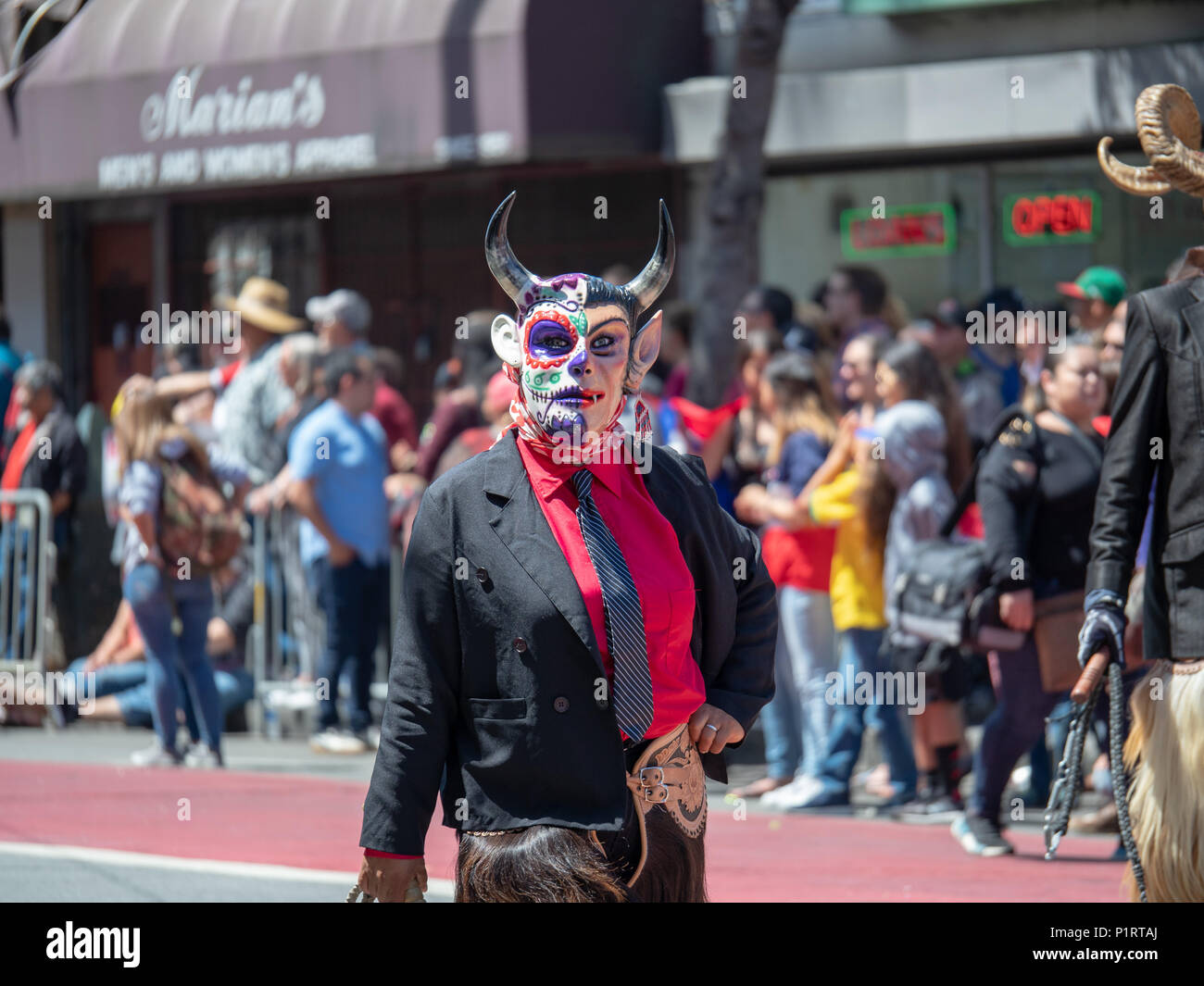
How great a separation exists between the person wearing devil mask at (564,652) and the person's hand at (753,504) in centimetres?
479

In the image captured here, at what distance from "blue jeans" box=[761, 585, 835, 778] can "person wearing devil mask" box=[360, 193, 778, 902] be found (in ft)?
15.5

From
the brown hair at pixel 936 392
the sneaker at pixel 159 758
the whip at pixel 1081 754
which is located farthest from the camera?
the sneaker at pixel 159 758

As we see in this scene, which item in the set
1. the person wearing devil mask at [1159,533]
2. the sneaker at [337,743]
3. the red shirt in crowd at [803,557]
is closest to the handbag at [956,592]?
the red shirt in crowd at [803,557]

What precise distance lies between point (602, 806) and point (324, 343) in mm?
8110

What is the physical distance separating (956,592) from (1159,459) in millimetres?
2971

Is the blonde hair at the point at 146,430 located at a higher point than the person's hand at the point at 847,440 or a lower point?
higher

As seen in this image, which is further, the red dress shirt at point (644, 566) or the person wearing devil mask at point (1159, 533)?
the person wearing devil mask at point (1159, 533)

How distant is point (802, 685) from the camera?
29.7ft

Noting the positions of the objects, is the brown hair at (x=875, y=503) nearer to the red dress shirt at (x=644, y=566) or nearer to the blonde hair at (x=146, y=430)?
the blonde hair at (x=146, y=430)

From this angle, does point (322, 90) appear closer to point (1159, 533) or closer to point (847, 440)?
point (847, 440)

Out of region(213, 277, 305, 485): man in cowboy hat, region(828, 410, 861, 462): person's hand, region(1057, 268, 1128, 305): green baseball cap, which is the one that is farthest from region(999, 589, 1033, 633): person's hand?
region(213, 277, 305, 485): man in cowboy hat

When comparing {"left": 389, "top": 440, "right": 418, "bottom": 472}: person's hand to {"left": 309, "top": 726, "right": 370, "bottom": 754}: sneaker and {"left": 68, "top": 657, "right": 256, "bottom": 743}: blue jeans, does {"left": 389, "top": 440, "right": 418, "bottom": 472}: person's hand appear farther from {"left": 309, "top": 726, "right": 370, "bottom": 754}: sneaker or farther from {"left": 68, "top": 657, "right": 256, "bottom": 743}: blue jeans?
{"left": 309, "top": 726, "right": 370, "bottom": 754}: sneaker

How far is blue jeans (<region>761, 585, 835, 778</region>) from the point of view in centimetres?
901

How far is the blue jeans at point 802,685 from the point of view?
9008 millimetres
